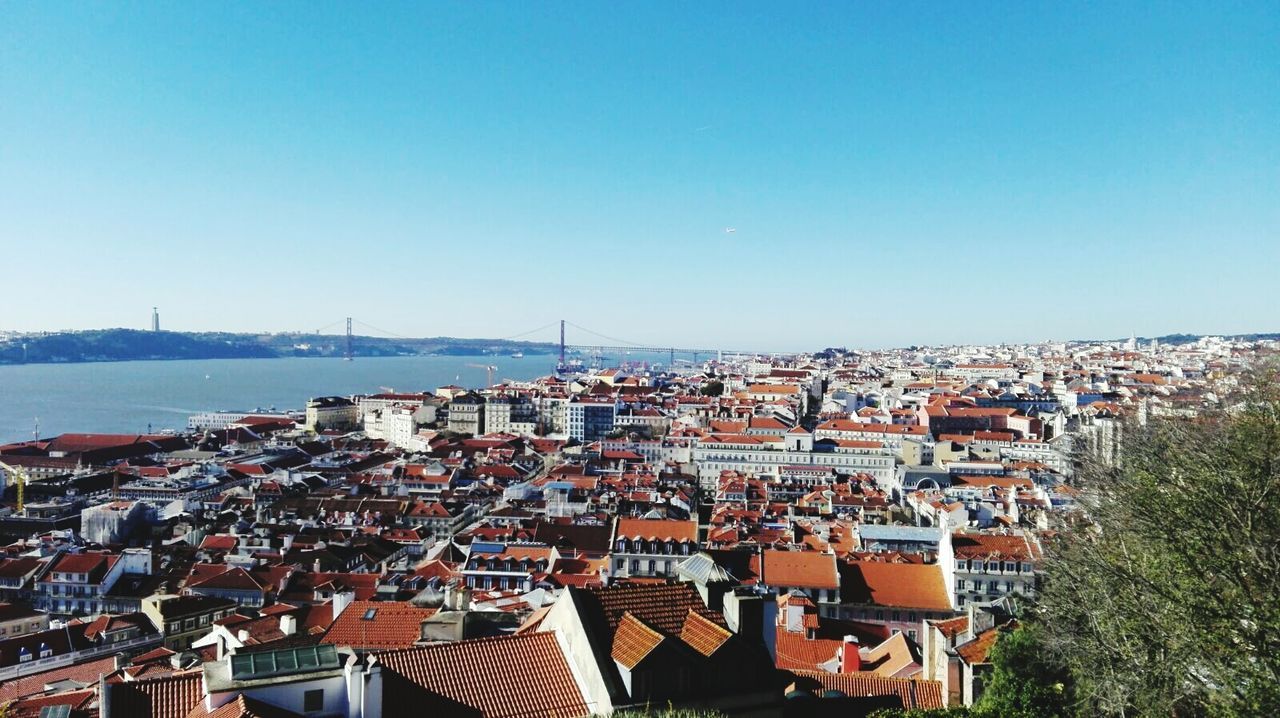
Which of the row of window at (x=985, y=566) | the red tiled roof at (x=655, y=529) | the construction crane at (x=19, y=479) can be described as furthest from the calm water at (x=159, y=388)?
the row of window at (x=985, y=566)

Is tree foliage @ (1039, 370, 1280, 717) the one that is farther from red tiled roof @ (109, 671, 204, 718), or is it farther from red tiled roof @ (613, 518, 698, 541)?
red tiled roof @ (613, 518, 698, 541)

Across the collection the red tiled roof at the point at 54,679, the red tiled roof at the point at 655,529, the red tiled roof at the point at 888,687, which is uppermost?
the red tiled roof at the point at 888,687

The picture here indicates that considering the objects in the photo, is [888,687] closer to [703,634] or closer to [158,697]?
[703,634]

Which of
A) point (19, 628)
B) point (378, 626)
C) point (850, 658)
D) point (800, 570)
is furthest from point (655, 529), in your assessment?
point (19, 628)

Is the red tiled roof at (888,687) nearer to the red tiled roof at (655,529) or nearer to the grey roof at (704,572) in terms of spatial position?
the grey roof at (704,572)

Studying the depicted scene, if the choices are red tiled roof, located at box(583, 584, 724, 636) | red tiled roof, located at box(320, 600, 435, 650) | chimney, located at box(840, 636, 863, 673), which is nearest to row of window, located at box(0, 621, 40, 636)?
red tiled roof, located at box(320, 600, 435, 650)

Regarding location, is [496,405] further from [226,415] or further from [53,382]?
[53,382]
